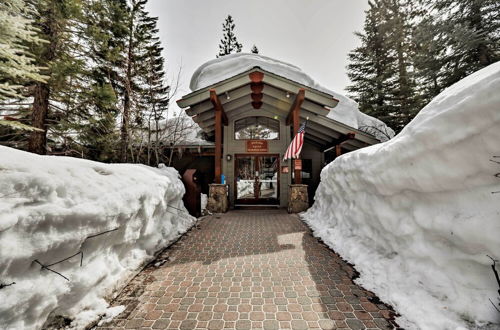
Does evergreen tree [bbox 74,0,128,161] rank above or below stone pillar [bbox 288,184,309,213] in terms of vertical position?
above

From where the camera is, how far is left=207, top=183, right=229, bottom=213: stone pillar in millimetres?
8172

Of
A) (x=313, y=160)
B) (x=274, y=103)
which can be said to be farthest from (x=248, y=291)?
(x=313, y=160)

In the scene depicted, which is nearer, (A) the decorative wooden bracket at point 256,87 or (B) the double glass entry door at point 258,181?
(A) the decorative wooden bracket at point 256,87

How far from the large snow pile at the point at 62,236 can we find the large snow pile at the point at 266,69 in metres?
9.24

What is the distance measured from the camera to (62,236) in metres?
2.04

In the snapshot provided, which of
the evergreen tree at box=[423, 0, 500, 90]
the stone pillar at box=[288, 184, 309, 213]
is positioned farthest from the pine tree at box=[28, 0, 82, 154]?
the evergreen tree at box=[423, 0, 500, 90]

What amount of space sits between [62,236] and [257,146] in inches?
331

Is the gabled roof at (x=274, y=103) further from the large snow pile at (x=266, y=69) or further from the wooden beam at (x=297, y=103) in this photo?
the large snow pile at (x=266, y=69)

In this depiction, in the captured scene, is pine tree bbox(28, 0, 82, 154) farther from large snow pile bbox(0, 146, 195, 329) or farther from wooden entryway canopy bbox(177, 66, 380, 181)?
large snow pile bbox(0, 146, 195, 329)

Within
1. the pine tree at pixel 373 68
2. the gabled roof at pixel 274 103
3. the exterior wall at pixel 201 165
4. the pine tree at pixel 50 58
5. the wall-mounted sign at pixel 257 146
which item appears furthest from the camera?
the pine tree at pixel 373 68

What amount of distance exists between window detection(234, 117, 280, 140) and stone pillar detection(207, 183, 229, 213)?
3013 mm

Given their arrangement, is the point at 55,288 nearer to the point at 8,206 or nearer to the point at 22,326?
the point at 22,326

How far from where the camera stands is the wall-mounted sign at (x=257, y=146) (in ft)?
32.5

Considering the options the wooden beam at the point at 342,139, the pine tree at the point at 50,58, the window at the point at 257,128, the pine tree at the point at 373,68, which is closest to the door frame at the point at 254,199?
the window at the point at 257,128
